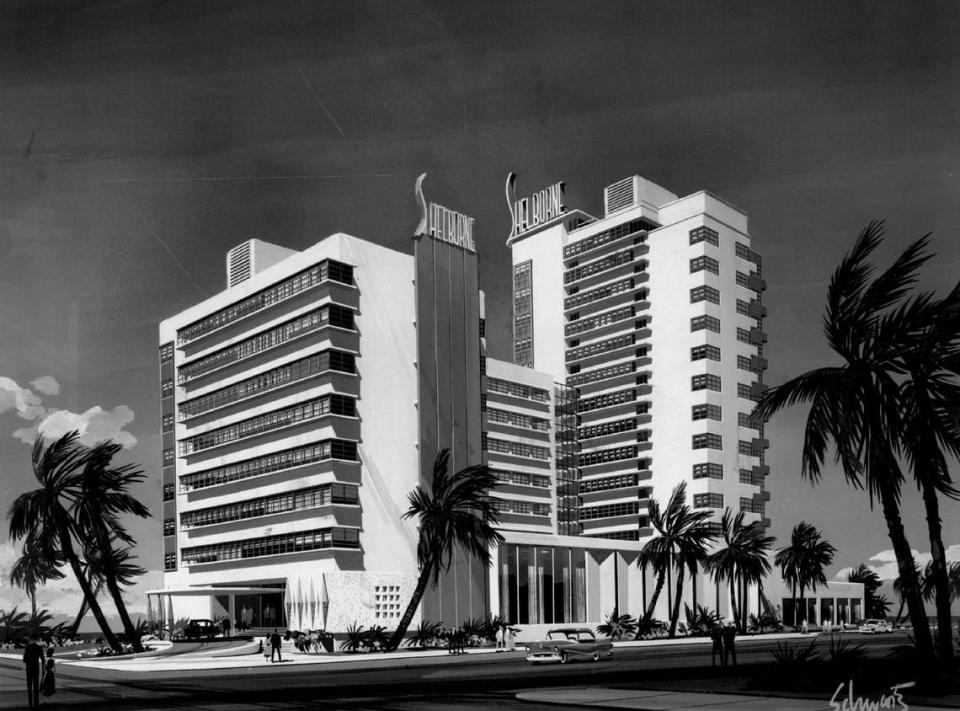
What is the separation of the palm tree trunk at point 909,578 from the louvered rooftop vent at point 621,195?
13250 cm

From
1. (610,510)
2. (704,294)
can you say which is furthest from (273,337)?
(610,510)

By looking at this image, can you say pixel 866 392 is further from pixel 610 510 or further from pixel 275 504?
pixel 610 510

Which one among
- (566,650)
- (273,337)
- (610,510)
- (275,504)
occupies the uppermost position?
(273,337)

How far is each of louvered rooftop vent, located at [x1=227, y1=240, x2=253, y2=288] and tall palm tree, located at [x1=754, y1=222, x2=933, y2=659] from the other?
104 m

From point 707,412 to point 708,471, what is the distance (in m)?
7.72

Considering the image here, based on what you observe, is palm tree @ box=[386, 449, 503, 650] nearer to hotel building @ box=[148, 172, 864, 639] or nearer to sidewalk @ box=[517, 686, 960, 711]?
hotel building @ box=[148, 172, 864, 639]

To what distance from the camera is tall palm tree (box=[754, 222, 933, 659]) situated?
26.7 metres

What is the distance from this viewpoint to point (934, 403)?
27.2 meters

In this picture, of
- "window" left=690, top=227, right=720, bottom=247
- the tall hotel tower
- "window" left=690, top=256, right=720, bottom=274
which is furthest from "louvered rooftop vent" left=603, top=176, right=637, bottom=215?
"window" left=690, top=256, right=720, bottom=274

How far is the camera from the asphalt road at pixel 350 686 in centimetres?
2893

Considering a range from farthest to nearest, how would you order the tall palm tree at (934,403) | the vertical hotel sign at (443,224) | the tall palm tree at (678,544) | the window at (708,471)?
the window at (708,471) → the vertical hotel sign at (443,224) → the tall palm tree at (678,544) → the tall palm tree at (934,403)

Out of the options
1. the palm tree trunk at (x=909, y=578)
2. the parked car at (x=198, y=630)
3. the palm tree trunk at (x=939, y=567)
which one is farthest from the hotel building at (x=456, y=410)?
the palm tree trunk at (x=909, y=578)

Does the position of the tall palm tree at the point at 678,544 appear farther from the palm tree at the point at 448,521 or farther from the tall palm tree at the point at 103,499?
the tall palm tree at the point at 103,499

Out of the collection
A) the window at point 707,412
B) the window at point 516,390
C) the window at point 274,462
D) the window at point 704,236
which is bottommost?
the window at point 274,462
